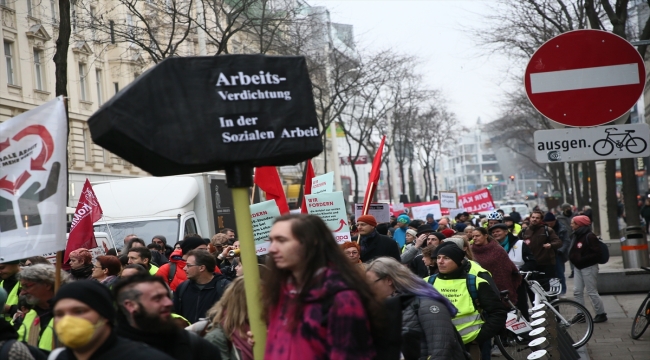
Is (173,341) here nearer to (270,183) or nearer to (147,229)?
(270,183)

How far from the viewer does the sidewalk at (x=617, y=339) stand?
35.9ft

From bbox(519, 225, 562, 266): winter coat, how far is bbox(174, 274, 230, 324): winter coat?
8.22 metres

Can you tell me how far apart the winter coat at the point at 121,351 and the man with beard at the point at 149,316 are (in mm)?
339

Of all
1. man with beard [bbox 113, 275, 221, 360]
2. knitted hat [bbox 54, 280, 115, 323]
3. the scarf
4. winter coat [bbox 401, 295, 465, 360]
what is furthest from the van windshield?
knitted hat [bbox 54, 280, 115, 323]

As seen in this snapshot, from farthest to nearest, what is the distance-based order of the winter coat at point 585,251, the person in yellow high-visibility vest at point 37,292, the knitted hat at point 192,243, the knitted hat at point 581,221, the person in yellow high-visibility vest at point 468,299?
1. the knitted hat at point 581,221
2. the winter coat at point 585,251
3. the knitted hat at point 192,243
4. the person in yellow high-visibility vest at point 468,299
5. the person in yellow high-visibility vest at point 37,292

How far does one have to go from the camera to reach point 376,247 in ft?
38.9

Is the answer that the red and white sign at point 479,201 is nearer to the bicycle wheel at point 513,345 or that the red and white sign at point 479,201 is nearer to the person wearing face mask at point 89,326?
the bicycle wheel at point 513,345

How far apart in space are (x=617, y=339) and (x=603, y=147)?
7284 mm

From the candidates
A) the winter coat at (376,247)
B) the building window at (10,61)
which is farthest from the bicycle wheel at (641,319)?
the building window at (10,61)

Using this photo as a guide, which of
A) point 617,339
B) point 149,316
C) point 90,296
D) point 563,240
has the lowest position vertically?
point 617,339

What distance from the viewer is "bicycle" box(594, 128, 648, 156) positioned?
18.0 ft

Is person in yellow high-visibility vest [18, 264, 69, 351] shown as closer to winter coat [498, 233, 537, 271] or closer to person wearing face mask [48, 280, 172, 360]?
person wearing face mask [48, 280, 172, 360]

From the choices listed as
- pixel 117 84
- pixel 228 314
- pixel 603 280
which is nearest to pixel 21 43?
pixel 117 84

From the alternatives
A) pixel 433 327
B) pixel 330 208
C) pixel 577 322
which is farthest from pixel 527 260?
pixel 433 327
